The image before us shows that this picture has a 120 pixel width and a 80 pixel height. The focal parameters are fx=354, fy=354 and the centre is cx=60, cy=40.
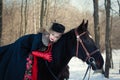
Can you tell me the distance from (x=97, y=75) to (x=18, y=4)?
3753 cm

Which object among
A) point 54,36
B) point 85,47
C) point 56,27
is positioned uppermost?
point 56,27

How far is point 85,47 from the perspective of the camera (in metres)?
6.14

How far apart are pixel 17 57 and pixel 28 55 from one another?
19 cm

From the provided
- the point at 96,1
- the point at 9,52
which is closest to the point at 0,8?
the point at 9,52

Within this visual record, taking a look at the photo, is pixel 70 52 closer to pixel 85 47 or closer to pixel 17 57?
pixel 85 47

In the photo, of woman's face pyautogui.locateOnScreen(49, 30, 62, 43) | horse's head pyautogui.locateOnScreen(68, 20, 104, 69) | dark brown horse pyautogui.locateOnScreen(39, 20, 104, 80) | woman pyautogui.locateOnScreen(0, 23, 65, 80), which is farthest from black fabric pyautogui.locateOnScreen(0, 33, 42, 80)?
horse's head pyautogui.locateOnScreen(68, 20, 104, 69)

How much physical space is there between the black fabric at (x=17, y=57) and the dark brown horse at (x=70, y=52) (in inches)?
12.4

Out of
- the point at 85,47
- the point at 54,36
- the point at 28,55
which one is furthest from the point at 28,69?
the point at 85,47

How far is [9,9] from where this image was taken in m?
57.6

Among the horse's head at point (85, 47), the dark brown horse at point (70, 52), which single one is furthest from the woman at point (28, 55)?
the horse's head at point (85, 47)

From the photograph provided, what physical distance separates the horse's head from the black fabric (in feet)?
2.09

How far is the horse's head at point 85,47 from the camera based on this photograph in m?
6.11

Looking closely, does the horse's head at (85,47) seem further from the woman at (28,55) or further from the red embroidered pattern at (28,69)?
the red embroidered pattern at (28,69)

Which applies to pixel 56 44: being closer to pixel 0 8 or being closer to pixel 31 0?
pixel 0 8
